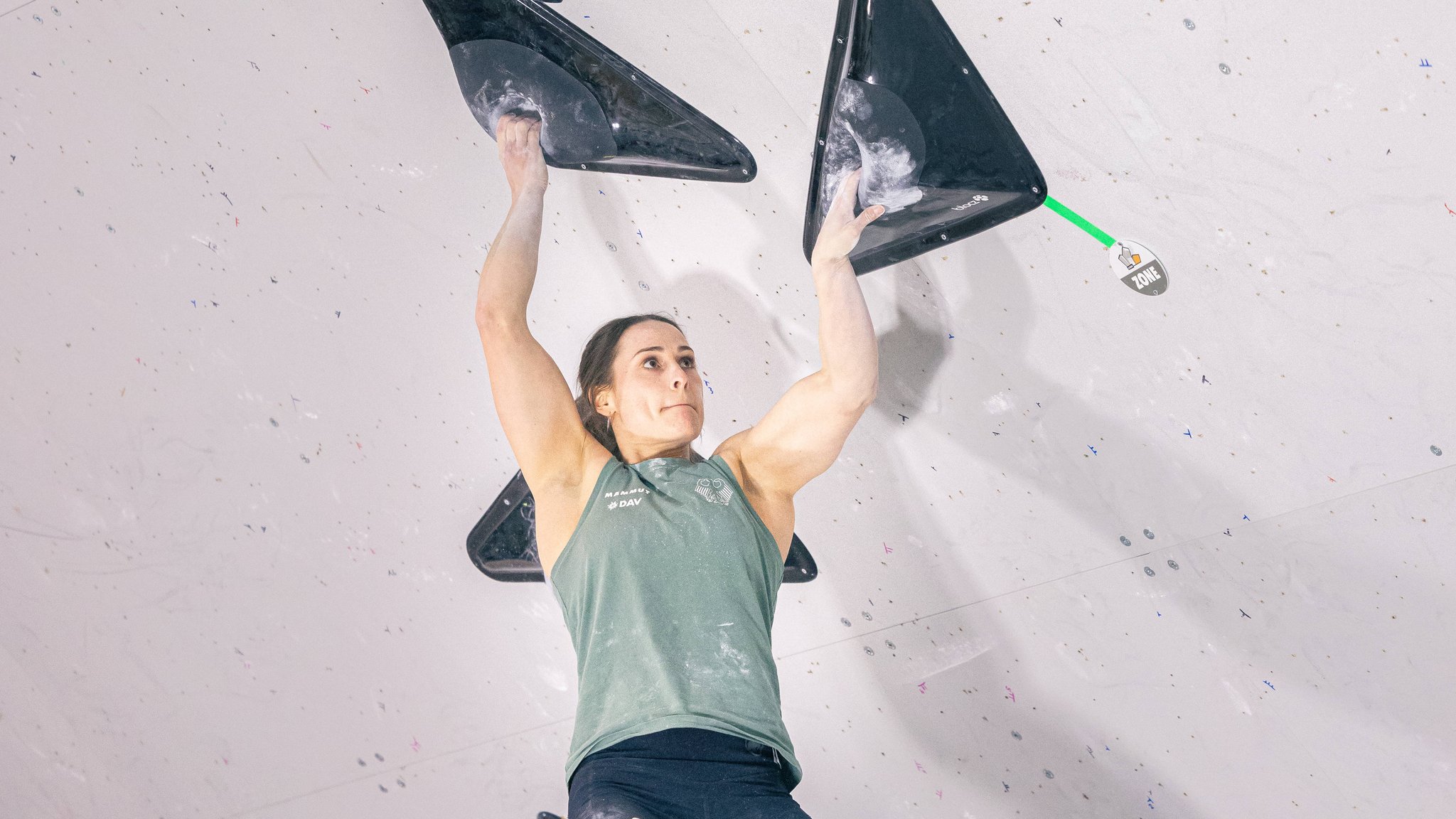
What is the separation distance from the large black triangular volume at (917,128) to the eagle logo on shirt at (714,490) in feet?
1.57

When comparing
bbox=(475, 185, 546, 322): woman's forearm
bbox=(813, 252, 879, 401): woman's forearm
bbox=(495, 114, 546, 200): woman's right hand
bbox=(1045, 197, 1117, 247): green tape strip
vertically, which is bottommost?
bbox=(1045, 197, 1117, 247): green tape strip

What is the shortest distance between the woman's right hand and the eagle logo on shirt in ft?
1.74

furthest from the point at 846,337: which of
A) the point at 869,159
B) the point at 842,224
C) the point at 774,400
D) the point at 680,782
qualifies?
the point at 680,782

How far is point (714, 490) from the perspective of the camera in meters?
1.44

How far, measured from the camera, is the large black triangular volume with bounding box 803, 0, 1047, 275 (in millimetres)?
1528

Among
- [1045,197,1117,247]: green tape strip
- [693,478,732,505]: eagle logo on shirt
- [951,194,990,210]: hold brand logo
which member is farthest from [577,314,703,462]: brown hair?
[1045,197,1117,247]: green tape strip

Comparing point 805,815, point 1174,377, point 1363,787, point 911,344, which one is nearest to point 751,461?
point 911,344

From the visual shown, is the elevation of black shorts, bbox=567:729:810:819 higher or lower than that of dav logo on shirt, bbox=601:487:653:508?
lower

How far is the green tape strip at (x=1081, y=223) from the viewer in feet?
5.16

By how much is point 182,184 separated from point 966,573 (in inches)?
63.0

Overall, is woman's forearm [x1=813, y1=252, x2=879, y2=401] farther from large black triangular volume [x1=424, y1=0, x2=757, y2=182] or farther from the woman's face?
large black triangular volume [x1=424, y1=0, x2=757, y2=182]

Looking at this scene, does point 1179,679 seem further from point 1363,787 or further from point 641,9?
point 641,9

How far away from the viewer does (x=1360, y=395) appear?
61.1 inches

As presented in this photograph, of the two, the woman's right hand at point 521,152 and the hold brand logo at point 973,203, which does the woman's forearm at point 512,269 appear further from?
the hold brand logo at point 973,203
